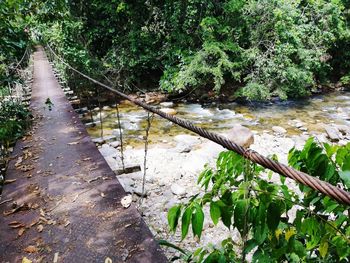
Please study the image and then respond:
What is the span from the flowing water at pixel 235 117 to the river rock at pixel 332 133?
0.20 m

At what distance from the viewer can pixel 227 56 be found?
8109mm

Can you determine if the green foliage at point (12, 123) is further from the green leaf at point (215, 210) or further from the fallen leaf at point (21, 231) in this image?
the green leaf at point (215, 210)

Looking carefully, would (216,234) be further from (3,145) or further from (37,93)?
(37,93)

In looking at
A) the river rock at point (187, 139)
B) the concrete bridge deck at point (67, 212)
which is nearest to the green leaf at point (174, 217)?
the concrete bridge deck at point (67, 212)

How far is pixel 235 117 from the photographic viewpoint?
730 cm

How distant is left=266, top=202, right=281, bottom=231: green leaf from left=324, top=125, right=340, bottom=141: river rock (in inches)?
228

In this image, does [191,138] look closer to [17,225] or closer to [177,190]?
[177,190]

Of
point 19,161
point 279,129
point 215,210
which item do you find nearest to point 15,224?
point 19,161

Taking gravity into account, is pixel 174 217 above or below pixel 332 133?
above

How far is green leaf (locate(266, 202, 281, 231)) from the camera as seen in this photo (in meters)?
0.70

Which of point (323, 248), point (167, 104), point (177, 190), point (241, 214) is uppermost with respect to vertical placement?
point (241, 214)

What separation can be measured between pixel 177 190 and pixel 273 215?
10.8 ft

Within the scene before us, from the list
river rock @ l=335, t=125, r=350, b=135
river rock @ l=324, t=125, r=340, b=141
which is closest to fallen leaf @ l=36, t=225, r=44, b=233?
river rock @ l=324, t=125, r=340, b=141

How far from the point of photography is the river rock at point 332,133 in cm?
578
